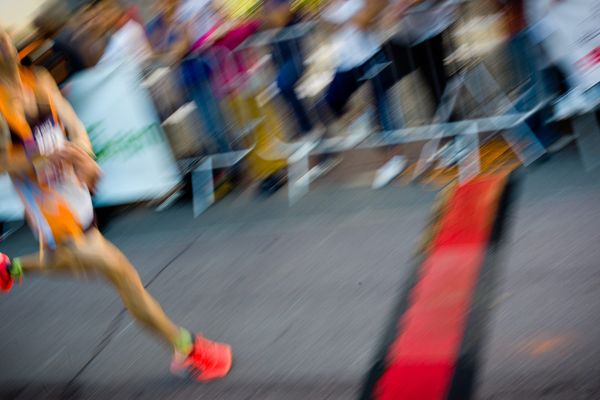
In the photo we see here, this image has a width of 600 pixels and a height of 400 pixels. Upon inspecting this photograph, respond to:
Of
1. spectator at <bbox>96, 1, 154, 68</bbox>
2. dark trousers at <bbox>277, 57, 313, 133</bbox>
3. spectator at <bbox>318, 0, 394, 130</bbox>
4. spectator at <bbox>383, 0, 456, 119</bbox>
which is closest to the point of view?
spectator at <bbox>383, 0, 456, 119</bbox>

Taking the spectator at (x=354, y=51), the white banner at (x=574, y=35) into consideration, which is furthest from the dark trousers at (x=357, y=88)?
the white banner at (x=574, y=35)

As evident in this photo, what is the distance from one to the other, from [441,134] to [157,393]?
308 cm

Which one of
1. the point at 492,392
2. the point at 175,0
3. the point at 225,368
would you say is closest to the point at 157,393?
the point at 225,368

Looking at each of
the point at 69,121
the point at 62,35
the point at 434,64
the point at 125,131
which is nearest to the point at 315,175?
the point at 434,64

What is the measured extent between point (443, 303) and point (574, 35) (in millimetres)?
2352

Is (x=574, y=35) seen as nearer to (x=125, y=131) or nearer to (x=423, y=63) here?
(x=423, y=63)

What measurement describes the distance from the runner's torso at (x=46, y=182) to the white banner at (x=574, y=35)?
3457mm

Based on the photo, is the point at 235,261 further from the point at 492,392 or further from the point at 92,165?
the point at 492,392

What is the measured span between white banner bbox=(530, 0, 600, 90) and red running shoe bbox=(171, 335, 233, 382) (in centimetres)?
323

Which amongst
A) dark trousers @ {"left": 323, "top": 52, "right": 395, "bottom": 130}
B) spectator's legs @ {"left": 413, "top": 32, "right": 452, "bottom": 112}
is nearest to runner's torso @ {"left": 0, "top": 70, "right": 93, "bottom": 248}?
dark trousers @ {"left": 323, "top": 52, "right": 395, "bottom": 130}

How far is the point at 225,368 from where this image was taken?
13.1 ft

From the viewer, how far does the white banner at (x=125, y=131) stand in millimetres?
6195

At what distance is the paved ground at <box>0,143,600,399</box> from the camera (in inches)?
140

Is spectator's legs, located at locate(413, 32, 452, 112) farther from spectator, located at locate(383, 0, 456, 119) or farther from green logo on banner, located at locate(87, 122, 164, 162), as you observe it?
green logo on banner, located at locate(87, 122, 164, 162)
